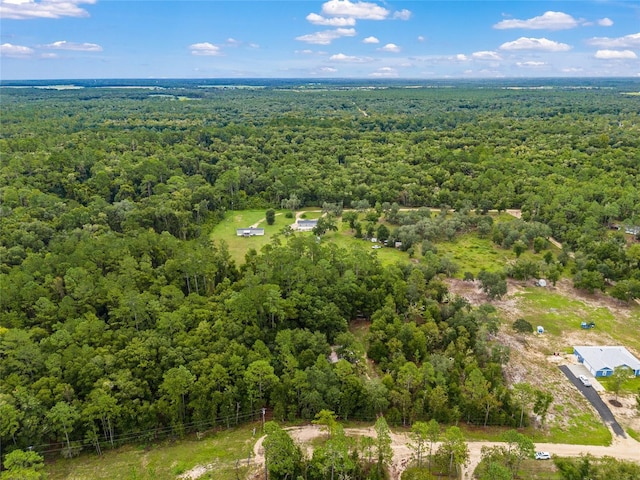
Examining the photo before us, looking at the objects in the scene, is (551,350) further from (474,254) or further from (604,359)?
(474,254)

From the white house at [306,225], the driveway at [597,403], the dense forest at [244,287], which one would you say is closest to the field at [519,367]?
the driveway at [597,403]

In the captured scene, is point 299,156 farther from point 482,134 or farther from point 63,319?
point 63,319

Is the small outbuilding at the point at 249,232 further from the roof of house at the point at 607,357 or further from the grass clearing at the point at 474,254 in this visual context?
the roof of house at the point at 607,357

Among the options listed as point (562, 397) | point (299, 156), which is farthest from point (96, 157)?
point (562, 397)

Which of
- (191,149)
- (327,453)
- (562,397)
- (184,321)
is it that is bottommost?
(562,397)

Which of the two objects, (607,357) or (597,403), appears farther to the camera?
(607,357)

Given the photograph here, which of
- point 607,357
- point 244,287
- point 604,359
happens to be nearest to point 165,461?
point 244,287

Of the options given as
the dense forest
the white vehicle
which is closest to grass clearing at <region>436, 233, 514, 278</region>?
the dense forest
